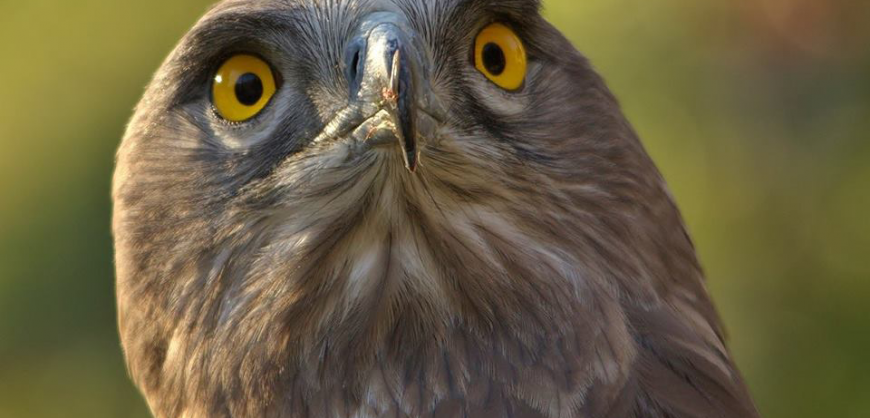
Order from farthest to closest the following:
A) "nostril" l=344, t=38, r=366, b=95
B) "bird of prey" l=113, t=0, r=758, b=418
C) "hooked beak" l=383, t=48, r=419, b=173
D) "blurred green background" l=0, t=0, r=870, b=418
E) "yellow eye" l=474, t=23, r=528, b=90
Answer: "blurred green background" l=0, t=0, r=870, b=418, "yellow eye" l=474, t=23, r=528, b=90, "bird of prey" l=113, t=0, r=758, b=418, "nostril" l=344, t=38, r=366, b=95, "hooked beak" l=383, t=48, r=419, b=173

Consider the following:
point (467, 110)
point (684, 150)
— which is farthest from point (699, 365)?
point (684, 150)

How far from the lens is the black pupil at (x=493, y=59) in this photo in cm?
254

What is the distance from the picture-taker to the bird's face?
2.39 m

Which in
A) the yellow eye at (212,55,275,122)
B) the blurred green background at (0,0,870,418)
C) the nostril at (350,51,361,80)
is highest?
the nostril at (350,51,361,80)

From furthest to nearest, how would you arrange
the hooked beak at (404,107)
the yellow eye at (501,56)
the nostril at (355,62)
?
the yellow eye at (501,56)
the nostril at (355,62)
the hooked beak at (404,107)

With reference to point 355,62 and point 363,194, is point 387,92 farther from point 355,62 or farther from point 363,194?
point 363,194

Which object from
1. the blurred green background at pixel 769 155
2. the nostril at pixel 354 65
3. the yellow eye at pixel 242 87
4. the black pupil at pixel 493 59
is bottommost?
the blurred green background at pixel 769 155

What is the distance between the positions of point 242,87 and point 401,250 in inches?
17.1

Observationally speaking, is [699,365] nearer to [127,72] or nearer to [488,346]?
[488,346]

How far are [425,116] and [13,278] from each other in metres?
3.68

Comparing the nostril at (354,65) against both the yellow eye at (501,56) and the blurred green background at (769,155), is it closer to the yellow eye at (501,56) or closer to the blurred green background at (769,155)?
the yellow eye at (501,56)

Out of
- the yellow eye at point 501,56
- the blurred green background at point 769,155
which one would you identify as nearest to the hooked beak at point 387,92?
the yellow eye at point 501,56

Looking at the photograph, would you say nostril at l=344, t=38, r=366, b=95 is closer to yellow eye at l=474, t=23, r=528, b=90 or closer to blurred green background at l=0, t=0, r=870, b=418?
yellow eye at l=474, t=23, r=528, b=90

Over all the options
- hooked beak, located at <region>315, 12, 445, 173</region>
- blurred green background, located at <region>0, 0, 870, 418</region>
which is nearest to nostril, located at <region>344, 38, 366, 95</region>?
hooked beak, located at <region>315, 12, 445, 173</region>
